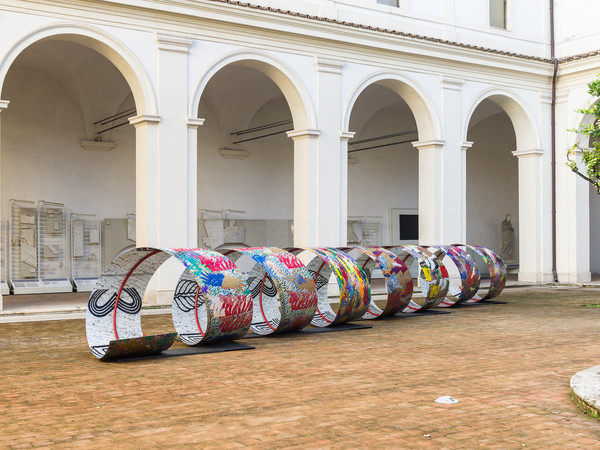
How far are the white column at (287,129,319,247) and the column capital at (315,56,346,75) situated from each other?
140 centimetres

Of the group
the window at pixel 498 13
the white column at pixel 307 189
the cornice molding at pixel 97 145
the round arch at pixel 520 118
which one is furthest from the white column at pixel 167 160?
the window at pixel 498 13

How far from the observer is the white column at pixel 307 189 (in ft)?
51.7

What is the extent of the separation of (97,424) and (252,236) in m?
15.2

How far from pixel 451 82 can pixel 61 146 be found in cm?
943

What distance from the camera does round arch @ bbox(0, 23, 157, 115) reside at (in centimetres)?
1279

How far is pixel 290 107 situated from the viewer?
15.7 metres

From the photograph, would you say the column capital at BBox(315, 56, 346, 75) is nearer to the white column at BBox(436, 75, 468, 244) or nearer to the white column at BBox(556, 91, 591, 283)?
the white column at BBox(436, 75, 468, 244)

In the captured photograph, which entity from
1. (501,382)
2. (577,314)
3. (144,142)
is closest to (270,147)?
→ (144,142)

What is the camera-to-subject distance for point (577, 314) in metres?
12.7

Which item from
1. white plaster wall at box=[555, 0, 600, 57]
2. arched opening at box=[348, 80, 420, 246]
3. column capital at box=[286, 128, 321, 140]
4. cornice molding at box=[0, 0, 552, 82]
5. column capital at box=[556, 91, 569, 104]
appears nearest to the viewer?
cornice molding at box=[0, 0, 552, 82]

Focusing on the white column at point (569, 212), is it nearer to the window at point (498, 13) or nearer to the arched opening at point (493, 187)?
the window at point (498, 13)

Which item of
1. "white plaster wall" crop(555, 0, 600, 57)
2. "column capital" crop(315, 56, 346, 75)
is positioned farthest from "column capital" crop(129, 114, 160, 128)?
"white plaster wall" crop(555, 0, 600, 57)

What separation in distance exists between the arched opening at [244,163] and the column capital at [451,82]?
4043 millimetres

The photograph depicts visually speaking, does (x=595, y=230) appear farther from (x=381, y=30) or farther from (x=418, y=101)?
(x=381, y=30)
